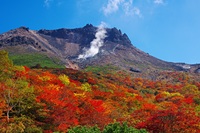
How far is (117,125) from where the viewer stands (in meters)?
23.6

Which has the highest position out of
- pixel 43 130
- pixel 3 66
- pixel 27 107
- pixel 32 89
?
pixel 3 66

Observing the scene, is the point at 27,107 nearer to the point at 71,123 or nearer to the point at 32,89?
the point at 32,89

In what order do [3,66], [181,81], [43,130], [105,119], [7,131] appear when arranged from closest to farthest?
[7,131] → [43,130] → [105,119] → [3,66] → [181,81]

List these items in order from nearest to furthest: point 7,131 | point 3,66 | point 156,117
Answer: point 7,131, point 156,117, point 3,66

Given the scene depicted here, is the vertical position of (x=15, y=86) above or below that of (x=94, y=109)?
above

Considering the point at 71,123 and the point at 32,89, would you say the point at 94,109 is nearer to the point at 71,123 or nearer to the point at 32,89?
the point at 71,123

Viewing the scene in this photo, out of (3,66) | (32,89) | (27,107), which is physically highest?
(3,66)

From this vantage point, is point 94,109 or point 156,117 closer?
point 156,117

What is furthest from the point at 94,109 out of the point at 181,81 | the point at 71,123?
the point at 181,81

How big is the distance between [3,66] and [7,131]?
89.3 feet

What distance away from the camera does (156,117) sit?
33.0 meters

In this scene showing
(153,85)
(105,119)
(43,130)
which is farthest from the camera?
(153,85)

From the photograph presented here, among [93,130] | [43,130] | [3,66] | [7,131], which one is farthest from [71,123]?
[3,66]

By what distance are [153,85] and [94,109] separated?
12555 cm
